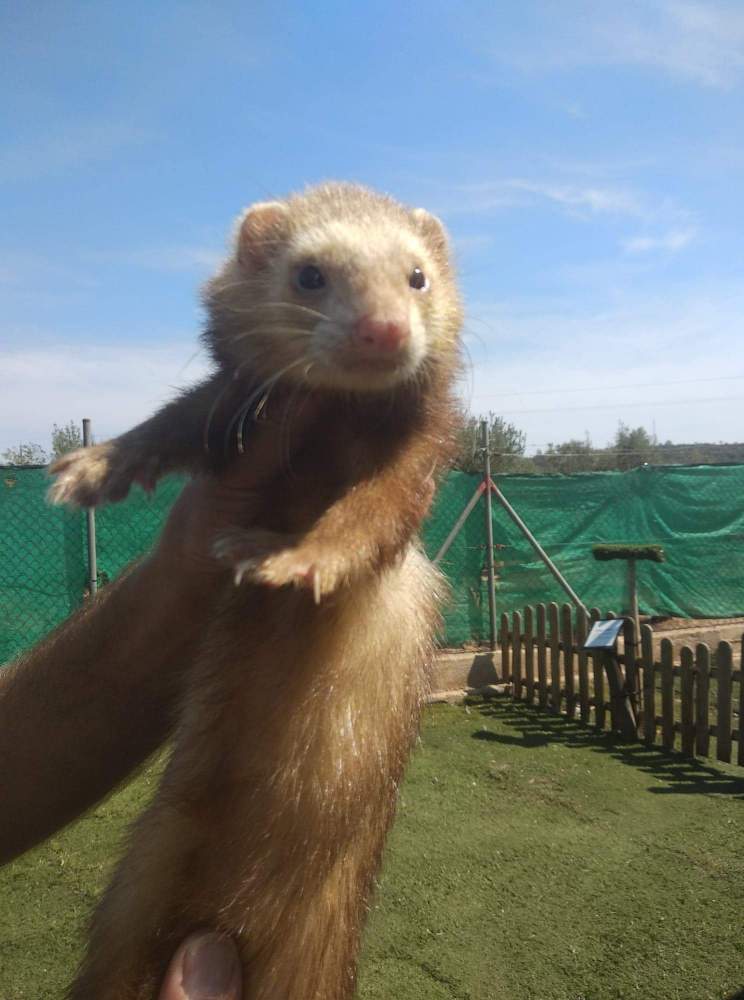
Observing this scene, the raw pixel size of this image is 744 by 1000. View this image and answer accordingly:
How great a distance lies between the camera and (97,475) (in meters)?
2.62

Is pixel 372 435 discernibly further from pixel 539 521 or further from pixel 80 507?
pixel 539 521

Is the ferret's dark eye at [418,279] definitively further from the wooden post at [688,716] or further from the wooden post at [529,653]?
the wooden post at [529,653]

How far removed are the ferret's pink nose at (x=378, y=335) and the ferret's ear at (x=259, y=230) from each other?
817 millimetres

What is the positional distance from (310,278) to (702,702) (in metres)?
6.72

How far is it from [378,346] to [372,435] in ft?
0.99

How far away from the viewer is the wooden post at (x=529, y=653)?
9898 millimetres

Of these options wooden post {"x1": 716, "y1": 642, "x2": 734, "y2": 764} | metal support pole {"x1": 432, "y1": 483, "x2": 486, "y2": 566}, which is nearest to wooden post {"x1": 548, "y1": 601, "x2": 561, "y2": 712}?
metal support pole {"x1": 432, "y1": 483, "x2": 486, "y2": 566}

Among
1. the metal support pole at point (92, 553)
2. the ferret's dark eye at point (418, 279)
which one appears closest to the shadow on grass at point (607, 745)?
the metal support pole at point (92, 553)

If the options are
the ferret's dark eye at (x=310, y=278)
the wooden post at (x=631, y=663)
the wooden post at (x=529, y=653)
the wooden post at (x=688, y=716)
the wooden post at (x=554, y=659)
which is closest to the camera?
the ferret's dark eye at (x=310, y=278)

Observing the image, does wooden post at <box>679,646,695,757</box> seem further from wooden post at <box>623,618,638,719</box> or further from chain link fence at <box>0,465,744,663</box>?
chain link fence at <box>0,465,744,663</box>

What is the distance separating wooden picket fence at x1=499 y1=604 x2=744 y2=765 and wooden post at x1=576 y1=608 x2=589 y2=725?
0.01m

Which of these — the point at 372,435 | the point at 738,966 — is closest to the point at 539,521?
the point at 738,966

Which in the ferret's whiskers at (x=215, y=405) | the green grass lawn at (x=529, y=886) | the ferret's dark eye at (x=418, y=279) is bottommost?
the green grass lawn at (x=529, y=886)

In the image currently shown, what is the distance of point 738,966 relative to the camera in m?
4.54
